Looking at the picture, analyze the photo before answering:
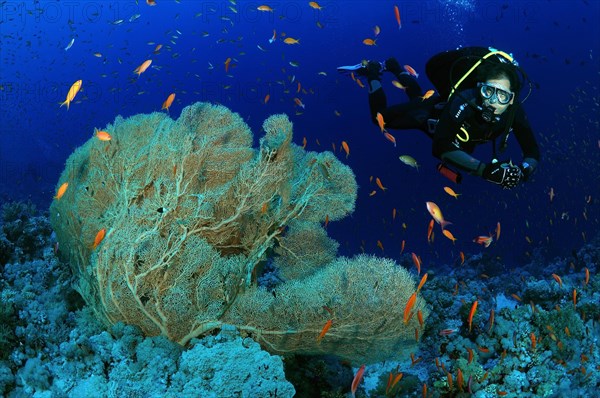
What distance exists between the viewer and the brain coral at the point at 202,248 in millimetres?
4238

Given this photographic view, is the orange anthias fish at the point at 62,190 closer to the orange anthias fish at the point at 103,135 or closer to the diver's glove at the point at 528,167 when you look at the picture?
the orange anthias fish at the point at 103,135

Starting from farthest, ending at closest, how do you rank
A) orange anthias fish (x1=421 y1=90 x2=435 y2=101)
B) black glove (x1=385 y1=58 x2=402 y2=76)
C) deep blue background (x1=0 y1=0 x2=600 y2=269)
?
deep blue background (x1=0 y1=0 x2=600 y2=269), black glove (x1=385 y1=58 x2=402 y2=76), orange anthias fish (x1=421 y1=90 x2=435 y2=101)

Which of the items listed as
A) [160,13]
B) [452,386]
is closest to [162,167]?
[452,386]

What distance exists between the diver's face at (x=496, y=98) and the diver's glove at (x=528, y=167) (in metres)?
0.83

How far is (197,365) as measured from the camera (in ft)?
11.9

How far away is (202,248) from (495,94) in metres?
4.40

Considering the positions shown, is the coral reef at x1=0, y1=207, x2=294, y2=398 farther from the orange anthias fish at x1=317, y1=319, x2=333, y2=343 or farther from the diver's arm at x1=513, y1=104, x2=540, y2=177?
the diver's arm at x1=513, y1=104, x2=540, y2=177

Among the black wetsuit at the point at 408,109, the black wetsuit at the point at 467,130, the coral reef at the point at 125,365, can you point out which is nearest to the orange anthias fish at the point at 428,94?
the black wetsuit at the point at 408,109

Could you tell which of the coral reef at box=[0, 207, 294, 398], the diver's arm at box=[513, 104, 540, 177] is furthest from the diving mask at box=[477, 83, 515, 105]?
the coral reef at box=[0, 207, 294, 398]

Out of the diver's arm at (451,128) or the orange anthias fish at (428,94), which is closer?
the diver's arm at (451,128)

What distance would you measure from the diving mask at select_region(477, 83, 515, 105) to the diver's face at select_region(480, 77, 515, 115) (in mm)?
13

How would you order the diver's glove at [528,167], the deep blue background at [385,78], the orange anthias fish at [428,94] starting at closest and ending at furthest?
the diver's glove at [528,167], the orange anthias fish at [428,94], the deep blue background at [385,78]

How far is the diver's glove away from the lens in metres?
5.36

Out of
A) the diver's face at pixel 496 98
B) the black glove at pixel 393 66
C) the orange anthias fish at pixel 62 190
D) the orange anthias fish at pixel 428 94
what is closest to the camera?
the orange anthias fish at pixel 62 190
